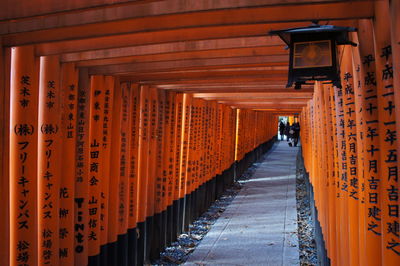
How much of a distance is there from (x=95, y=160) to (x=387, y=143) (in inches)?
150

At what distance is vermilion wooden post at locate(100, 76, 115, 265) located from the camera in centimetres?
537

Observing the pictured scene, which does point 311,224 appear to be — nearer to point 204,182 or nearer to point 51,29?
point 204,182

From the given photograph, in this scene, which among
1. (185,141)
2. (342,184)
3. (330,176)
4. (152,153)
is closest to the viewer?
(342,184)

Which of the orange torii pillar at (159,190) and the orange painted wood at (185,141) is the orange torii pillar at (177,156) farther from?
the orange torii pillar at (159,190)

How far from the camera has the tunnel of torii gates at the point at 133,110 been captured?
108 inches

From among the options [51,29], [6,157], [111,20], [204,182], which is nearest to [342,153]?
[111,20]

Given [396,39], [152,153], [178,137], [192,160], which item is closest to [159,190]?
[152,153]

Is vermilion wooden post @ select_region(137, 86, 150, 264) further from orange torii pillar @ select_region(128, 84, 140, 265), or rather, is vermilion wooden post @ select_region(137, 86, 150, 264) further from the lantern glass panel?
the lantern glass panel

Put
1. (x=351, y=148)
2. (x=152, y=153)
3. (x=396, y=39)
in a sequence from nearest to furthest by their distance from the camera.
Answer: (x=396, y=39) < (x=351, y=148) < (x=152, y=153)

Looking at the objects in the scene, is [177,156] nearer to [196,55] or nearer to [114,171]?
[114,171]

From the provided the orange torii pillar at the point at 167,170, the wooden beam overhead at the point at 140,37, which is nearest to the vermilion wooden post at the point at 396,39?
the wooden beam overhead at the point at 140,37

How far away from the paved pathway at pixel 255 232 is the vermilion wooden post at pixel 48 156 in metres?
3.48

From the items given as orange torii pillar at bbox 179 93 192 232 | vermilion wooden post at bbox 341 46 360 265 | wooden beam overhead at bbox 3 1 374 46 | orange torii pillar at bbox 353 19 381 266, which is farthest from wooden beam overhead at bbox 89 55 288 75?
orange torii pillar at bbox 179 93 192 232

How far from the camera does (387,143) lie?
2496 mm
